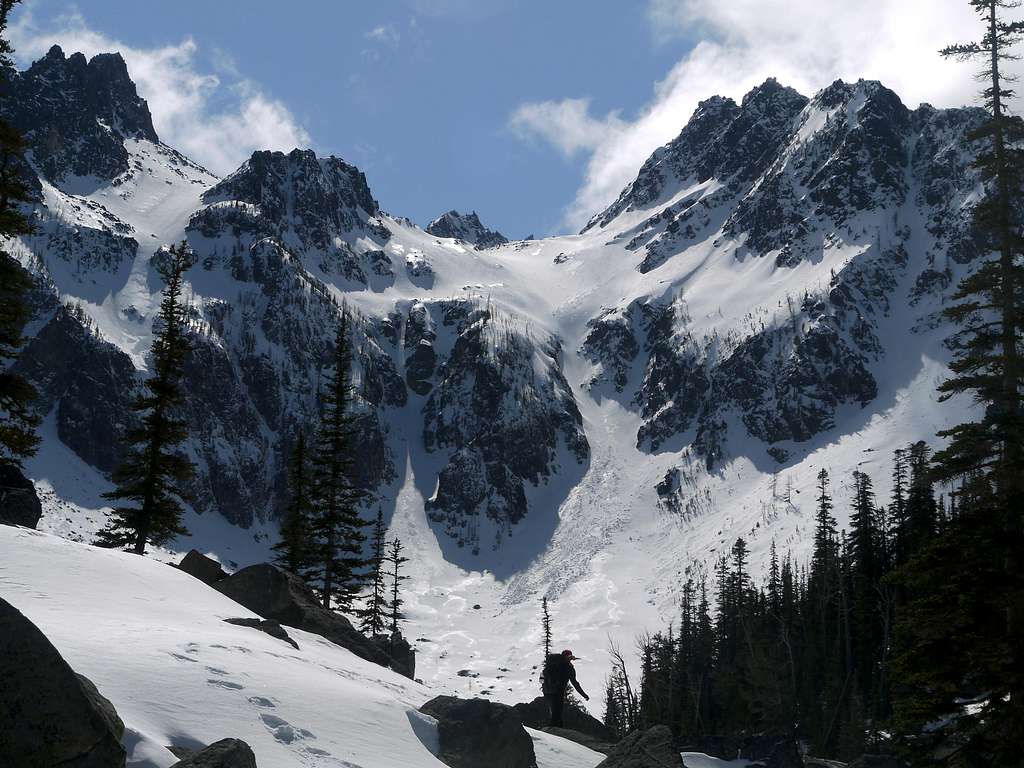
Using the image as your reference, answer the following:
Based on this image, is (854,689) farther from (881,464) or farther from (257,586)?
(881,464)

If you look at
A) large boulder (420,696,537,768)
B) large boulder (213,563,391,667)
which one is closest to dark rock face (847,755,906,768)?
large boulder (420,696,537,768)

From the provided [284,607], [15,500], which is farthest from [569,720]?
[15,500]

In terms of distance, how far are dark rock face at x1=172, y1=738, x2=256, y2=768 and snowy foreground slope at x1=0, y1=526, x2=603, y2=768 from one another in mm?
581

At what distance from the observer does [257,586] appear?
943 inches

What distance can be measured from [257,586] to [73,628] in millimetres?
10278

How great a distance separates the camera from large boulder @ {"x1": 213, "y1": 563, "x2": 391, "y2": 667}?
23688mm

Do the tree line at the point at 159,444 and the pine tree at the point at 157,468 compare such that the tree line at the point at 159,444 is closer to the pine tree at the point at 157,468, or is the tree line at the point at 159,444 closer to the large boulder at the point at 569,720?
the pine tree at the point at 157,468

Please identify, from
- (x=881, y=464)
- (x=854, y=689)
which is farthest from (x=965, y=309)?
(x=881, y=464)

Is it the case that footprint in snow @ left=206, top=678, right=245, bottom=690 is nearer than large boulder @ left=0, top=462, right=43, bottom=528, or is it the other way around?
footprint in snow @ left=206, top=678, right=245, bottom=690

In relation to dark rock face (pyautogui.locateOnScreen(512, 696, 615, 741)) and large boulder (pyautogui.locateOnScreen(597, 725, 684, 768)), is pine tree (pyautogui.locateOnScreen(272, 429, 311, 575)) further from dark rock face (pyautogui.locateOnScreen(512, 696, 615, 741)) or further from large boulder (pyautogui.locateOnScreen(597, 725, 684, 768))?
large boulder (pyautogui.locateOnScreen(597, 725, 684, 768))

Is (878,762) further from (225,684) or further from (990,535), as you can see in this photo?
(225,684)

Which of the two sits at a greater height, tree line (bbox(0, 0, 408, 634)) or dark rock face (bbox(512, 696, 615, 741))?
tree line (bbox(0, 0, 408, 634))

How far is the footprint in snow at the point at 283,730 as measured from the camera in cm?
1232

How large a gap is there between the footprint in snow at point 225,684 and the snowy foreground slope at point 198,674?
28 mm
